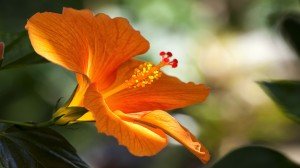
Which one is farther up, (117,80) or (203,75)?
(117,80)

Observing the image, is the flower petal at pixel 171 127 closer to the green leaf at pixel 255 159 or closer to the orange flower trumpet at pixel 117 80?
the orange flower trumpet at pixel 117 80

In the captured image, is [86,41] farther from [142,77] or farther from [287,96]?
[287,96]

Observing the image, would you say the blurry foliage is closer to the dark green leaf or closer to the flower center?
the dark green leaf

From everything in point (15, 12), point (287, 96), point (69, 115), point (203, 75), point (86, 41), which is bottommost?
point (203, 75)

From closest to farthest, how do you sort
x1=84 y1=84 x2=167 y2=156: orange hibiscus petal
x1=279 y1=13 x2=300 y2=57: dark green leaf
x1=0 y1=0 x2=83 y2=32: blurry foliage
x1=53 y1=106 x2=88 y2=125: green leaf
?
x1=84 y1=84 x2=167 y2=156: orange hibiscus petal
x1=53 y1=106 x2=88 y2=125: green leaf
x1=279 y1=13 x2=300 y2=57: dark green leaf
x1=0 y1=0 x2=83 y2=32: blurry foliage

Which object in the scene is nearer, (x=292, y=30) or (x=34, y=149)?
(x=34, y=149)

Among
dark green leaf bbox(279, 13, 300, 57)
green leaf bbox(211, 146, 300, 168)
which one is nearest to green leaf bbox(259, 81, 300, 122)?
green leaf bbox(211, 146, 300, 168)

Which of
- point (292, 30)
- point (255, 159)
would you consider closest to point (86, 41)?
point (255, 159)
